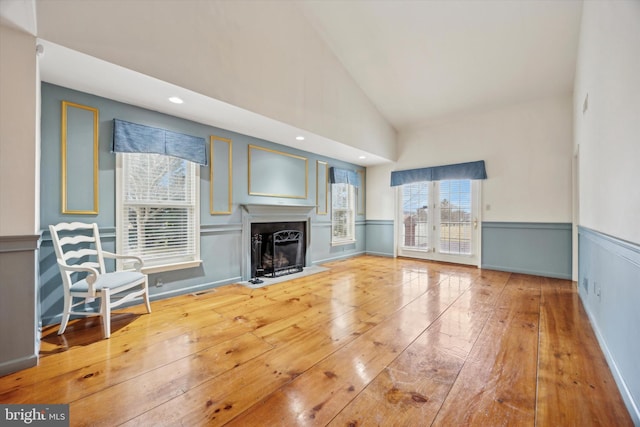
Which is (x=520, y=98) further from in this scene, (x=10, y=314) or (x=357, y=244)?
(x=10, y=314)

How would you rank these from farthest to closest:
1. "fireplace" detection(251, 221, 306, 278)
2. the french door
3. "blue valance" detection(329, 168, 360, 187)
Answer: "blue valance" detection(329, 168, 360, 187) < the french door < "fireplace" detection(251, 221, 306, 278)

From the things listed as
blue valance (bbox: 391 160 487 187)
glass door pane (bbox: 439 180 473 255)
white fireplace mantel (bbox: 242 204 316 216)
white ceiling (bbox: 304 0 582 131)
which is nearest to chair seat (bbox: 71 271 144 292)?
white fireplace mantel (bbox: 242 204 316 216)

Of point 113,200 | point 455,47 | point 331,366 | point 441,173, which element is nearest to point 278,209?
point 113,200

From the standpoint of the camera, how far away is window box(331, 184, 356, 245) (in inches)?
235

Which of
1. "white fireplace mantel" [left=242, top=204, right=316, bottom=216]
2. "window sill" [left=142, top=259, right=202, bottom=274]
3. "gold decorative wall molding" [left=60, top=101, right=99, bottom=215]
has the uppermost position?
"gold decorative wall molding" [left=60, top=101, right=99, bottom=215]

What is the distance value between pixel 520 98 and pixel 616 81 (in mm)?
3382

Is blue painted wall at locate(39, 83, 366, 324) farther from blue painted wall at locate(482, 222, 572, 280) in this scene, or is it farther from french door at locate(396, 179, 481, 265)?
blue painted wall at locate(482, 222, 572, 280)

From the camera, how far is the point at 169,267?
10.9 feet

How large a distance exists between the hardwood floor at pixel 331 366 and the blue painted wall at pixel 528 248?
1492mm

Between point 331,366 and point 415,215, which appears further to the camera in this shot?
point 415,215

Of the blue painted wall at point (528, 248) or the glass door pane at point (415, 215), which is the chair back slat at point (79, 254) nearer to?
the glass door pane at point (415, 215)

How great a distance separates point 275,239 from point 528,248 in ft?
14.5

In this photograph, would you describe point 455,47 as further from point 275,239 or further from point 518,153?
point 275,239

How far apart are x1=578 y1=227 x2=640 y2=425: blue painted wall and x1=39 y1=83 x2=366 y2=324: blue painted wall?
394cm
